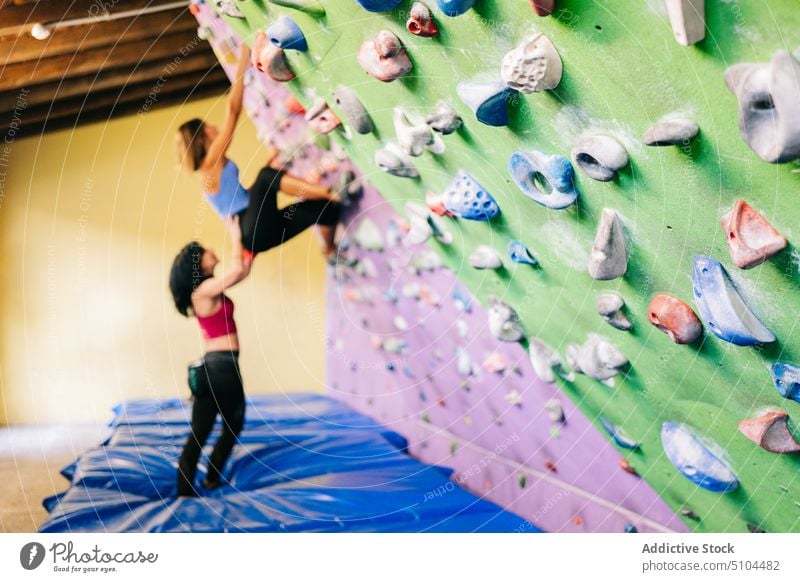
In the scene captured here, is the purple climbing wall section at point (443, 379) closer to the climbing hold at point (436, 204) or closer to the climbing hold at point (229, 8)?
the climbing hold at point (229, 8)

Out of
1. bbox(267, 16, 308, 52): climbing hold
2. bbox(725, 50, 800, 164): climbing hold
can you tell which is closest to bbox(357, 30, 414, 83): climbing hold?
bbox(267, 16, 308, 52): climbing hold

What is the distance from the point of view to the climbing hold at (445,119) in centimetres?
100

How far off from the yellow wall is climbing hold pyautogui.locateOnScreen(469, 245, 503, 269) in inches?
26.4

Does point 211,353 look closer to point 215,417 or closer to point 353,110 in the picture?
point 215,417

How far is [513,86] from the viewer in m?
0.82

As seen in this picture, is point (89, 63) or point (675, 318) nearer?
point (675, 318)

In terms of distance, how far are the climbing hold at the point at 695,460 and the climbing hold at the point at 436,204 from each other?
500 mm

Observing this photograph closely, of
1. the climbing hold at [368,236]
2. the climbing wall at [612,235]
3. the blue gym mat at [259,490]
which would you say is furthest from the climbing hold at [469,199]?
the climbing hold at [368,236]

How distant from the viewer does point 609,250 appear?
3.10 ft

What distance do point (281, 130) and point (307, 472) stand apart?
90 centimetres

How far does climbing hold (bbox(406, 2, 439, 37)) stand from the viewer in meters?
0.86

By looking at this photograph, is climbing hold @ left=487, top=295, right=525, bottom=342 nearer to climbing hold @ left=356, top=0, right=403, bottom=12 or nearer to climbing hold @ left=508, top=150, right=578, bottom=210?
climbing hold @ left=508, top=150, right=578, bottom=210

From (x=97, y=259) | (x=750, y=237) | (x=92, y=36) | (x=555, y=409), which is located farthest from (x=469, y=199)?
(x=97, y=259)

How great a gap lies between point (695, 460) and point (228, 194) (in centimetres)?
115
